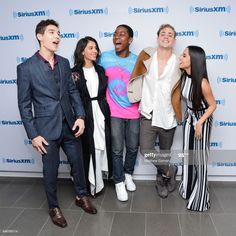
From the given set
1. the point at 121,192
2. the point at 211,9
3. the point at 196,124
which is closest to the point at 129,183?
the point at 121,192

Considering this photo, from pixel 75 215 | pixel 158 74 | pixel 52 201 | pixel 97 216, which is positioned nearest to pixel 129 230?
pixel 97 216

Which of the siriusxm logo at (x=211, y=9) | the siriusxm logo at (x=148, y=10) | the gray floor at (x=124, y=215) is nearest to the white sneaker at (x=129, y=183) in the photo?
the gray floor at (x=124, y=215)

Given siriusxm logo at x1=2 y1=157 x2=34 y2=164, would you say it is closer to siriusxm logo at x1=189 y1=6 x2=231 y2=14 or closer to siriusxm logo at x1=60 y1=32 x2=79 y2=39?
siriusxm logo at x1=60 y1=32 x2=79 y2=39

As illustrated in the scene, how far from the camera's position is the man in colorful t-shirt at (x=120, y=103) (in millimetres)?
2674

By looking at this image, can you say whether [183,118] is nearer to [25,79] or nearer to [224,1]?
[224,1]

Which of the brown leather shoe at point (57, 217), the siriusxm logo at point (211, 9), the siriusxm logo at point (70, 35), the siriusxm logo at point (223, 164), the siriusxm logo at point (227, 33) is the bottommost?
the brown leather shoe at point (57, 217)

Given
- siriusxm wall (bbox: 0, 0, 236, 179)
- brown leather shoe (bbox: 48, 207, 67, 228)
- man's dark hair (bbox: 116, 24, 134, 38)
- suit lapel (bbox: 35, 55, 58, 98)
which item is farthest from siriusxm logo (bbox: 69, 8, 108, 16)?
brown leather shoe (bbox: 48, 207, 67, 228)

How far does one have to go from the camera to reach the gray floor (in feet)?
7.69

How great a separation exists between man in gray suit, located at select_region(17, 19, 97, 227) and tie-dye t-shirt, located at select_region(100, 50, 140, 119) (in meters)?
0.36

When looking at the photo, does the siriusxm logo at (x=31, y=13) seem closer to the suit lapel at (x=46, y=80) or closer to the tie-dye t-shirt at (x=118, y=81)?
the tie-dye t-shirt at (x=118, y=81)

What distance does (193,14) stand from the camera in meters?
2.79

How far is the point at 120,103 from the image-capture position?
9.00 ft

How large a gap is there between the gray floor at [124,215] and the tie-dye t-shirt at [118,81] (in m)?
0.84

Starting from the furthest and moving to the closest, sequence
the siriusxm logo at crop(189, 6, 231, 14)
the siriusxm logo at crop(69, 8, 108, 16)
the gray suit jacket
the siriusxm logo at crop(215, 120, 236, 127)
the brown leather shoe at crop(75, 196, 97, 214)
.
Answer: the siriusxm logo at crop(215, 120, 236, 127) < the siriusxm logo at crop(69, 8, 108, 16) < the siriusxm logo at crop(189, 6, 231, 14) < the brown leather shoe at crop(75, 196, 97, 214) < the gray suit jacket
